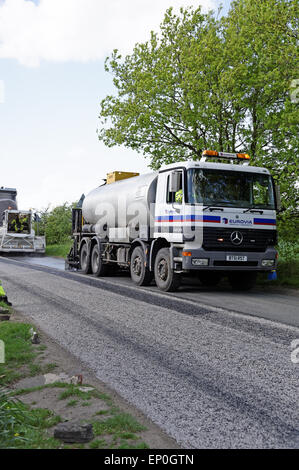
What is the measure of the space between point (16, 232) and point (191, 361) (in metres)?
27.1

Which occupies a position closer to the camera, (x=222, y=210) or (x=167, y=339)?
(x=167, y=339)

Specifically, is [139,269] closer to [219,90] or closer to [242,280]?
[242,280]

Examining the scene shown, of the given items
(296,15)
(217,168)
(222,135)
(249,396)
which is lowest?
(249,396)

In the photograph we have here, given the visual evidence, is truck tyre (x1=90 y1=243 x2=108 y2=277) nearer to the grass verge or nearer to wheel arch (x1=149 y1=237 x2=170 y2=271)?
wheel arch (x1=149 y1=237 x2=170 y2=271)

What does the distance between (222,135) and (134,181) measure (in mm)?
3443

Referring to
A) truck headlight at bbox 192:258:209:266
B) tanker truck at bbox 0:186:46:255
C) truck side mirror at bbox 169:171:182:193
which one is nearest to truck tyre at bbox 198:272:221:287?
truck headlight at bbox 192:258:209:266

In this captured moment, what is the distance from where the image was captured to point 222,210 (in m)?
11.2

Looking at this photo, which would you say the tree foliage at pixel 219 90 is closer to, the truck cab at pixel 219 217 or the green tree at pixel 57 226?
the truck cab at pixel 219 217

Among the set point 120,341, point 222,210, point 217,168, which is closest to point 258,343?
point 120,341

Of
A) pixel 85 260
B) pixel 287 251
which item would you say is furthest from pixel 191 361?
pixel 85 260

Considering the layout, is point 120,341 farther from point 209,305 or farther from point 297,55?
point 297,55

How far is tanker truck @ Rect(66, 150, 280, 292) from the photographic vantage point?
11117mm

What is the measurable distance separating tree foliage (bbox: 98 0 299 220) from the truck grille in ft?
7.24

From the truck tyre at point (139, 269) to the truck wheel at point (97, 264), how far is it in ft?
8.45
